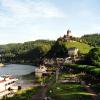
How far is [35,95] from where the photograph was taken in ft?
270

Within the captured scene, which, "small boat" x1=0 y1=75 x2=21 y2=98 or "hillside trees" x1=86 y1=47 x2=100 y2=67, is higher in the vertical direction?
"hillside trees" x1=86 y1=47 x2=100 y2=67

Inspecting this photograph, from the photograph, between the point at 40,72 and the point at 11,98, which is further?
the point at 40,72

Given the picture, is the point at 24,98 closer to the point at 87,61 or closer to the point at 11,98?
the point at 11,98

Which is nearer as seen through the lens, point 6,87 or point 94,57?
point 6,87

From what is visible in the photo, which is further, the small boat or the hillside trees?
the hillside trees

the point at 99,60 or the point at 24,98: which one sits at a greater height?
the point at 99,60

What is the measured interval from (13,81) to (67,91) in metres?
21.4

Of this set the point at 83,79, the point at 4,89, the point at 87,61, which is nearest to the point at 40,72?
the point at 87,61

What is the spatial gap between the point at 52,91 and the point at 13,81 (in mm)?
18387

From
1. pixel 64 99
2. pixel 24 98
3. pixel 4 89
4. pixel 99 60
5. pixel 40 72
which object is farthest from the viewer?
pixel 40 72

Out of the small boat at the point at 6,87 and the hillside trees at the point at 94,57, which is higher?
the hillside trees at the point at 94,57

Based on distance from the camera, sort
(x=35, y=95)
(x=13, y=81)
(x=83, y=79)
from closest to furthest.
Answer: (x=35, y=95), (x=13, y=81), (x=83, y=79)

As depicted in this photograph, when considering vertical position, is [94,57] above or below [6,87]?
above

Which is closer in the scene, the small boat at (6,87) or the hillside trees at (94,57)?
the small boat at (6,87)
